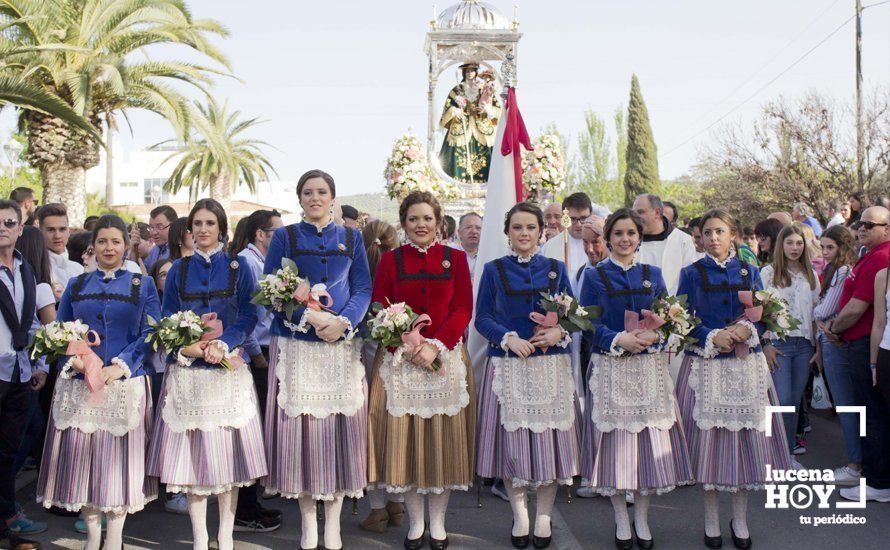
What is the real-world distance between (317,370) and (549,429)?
149cm

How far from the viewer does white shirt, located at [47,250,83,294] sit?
7031mm

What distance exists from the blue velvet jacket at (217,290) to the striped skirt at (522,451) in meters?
1.60

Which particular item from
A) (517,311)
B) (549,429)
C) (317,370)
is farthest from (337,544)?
(517,311)

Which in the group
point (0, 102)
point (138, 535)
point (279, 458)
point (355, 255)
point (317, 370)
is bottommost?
point (138, 535)

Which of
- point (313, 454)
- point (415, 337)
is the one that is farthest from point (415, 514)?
point (415, 337)

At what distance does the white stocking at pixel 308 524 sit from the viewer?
530cm

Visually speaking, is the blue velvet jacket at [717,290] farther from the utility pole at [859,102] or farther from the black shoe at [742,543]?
the utility pole at [859,102]

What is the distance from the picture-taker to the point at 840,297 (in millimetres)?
6996

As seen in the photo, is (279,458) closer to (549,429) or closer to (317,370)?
(317,370)

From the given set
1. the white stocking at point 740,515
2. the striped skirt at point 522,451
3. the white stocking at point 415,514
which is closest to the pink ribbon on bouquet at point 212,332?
the white stocking at point 415,514

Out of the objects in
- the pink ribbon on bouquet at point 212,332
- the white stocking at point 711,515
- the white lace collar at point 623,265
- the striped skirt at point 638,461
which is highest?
the white lace collar at point 623,265

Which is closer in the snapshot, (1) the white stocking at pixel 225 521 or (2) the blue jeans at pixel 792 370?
(1) the white stocking at pixel 225 521

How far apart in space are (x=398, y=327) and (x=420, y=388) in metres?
0.46

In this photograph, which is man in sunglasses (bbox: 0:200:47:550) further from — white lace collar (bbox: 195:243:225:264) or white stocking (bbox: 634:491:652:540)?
white stocking (bbox: 634:491:652:540)
